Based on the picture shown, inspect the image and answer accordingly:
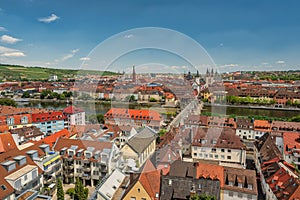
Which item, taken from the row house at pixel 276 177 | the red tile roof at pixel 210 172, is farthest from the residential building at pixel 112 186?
the row house at pixel 276 177

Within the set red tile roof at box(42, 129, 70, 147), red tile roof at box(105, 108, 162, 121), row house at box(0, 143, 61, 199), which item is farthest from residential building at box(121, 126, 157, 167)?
red tile roof at box(42, 129, 70, 147)

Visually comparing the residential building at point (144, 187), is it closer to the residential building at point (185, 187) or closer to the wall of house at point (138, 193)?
the wall of house at point (138, 193)

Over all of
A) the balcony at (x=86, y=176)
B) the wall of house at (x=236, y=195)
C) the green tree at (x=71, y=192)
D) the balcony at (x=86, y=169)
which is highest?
the balcony at (x=86, y=169)

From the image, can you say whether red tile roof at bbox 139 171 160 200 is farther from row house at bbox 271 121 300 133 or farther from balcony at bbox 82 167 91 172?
row house at bbox 271 121 300 133

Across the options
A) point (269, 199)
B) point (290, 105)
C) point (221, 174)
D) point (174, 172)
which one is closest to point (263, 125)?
point (269, 199)

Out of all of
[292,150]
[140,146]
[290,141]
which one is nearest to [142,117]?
[140,146]

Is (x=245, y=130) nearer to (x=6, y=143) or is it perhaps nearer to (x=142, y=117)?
(x=142, y=117)

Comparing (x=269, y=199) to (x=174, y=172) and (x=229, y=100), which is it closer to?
(x=174, y=172)
